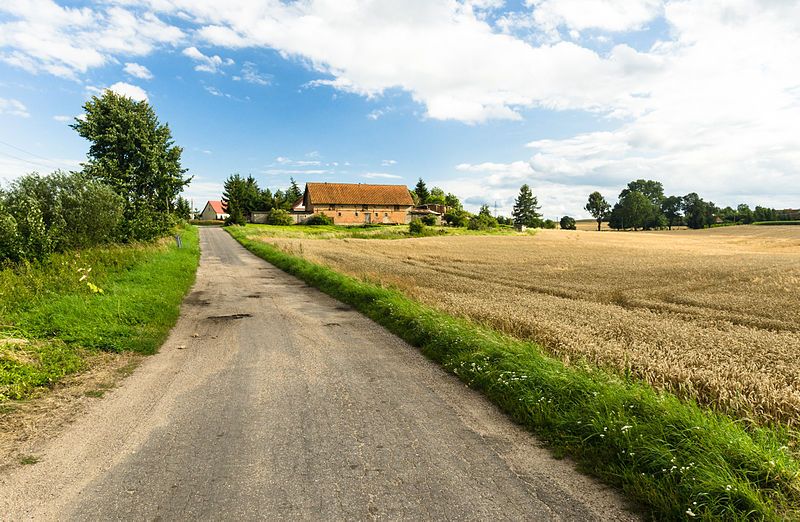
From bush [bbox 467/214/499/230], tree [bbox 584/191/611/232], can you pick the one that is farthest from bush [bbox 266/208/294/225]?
tree [bbox 584/191/611/232]

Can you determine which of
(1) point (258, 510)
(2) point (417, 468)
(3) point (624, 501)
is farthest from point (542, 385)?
(1) point (258, 510)

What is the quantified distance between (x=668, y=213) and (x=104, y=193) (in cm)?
13883

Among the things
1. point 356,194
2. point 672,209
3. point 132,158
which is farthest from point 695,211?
point 132,158

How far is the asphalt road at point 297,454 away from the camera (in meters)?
3.22

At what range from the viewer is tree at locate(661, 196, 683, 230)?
4562 inches

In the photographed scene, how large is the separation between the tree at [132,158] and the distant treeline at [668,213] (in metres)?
118

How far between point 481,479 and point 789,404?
4.01 m

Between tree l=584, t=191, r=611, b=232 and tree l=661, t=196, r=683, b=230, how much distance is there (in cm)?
1673

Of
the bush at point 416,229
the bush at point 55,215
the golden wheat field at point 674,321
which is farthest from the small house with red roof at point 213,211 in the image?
the golden wheat field at point 674,321

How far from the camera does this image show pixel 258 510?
3.14 meters

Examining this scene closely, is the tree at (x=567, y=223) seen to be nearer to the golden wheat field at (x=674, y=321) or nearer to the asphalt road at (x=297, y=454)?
the golden wheat field at (x=674, y=321)

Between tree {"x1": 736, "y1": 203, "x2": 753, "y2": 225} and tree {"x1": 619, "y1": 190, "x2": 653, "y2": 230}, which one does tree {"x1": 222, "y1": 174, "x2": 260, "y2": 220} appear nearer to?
tree {"x1": 619, "y1": 190, "x2": 653, "y2": 230}

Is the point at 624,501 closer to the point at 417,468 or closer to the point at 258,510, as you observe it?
the point at 417,468

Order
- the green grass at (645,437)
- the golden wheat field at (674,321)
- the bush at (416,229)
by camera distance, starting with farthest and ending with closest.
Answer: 1. the bush at (416,229)
2. the golden wheat field at (674,321)
3. the green grass at (645,437)
